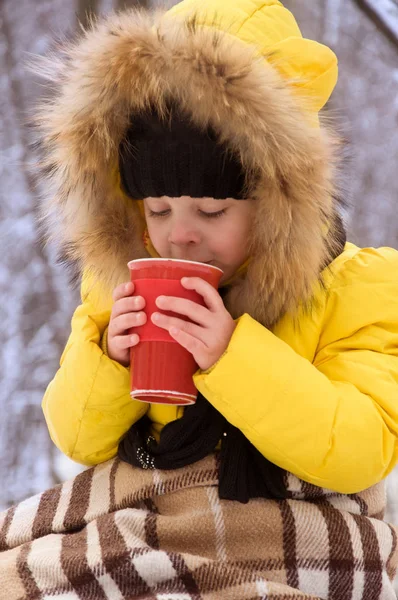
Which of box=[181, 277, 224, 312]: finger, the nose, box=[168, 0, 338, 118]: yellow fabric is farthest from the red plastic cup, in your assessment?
box=[168, 0, 338, 118]: yellow fabric

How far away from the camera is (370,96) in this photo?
183 centimetres

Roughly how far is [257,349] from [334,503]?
286mm

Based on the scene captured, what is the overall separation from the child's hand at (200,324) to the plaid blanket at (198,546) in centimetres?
20

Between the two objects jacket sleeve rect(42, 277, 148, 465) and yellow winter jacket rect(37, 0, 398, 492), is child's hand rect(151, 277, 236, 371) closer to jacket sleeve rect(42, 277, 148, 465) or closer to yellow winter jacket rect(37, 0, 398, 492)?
yellow winter jacket rect(37, 0, 398, 492)

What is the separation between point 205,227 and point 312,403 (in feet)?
0.96

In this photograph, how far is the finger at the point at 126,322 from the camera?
903 mm

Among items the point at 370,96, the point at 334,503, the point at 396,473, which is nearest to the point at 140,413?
the point at 334,503

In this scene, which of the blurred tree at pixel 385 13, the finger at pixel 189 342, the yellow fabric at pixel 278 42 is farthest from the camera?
the blurred tree at pixel 385 13

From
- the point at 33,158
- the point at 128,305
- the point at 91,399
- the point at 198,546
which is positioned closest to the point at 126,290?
the point at 128,305

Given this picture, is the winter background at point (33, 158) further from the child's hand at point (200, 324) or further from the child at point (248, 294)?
the child's hand at point (200, 324)

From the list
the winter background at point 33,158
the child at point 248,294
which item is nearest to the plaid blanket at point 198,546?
the child at point 248,294

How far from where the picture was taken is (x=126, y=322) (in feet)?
3.05

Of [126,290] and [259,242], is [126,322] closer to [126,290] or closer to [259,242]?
[126,290]

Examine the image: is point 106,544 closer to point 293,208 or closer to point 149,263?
point 149,263
